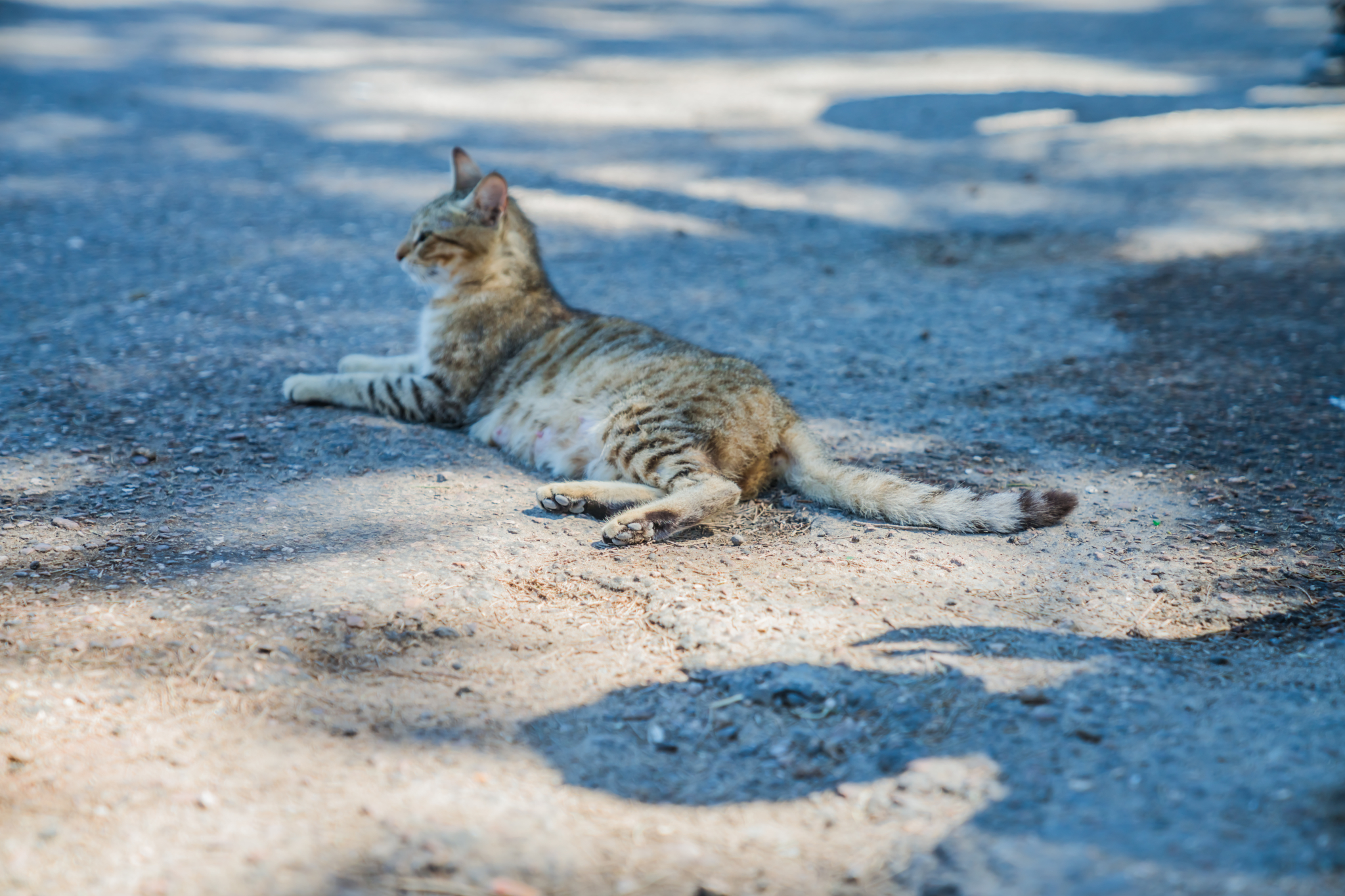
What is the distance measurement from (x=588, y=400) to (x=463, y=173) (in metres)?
1.77

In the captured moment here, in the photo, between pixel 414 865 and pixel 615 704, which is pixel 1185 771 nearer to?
pixel 615 704

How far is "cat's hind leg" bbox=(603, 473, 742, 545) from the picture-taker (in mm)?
3684

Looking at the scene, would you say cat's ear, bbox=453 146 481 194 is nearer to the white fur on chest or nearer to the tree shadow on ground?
the white fur on chest

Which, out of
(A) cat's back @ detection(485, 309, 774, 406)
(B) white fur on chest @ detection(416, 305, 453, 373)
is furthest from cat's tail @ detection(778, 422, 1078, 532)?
(B) white fur on chest @ detection(416, 305, 453, 373)

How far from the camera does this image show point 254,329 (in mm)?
5707

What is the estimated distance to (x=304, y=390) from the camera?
4758 mm

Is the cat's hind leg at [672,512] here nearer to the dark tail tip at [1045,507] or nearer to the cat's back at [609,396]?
the cat's back at [609,396]

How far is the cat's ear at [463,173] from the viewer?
213 inches

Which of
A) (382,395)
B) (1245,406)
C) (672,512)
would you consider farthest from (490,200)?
(1245,406)

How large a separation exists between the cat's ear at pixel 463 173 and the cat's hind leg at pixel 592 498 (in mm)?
2197

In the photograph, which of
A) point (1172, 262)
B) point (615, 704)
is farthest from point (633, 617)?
point (1172, 262)

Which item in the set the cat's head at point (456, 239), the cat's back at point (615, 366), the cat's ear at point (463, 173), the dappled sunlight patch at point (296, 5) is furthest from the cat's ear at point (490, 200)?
the dappled sunlight patch at point (296, 5)

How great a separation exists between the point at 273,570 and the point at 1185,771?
8.98 feet

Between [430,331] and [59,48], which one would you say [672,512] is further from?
[59,48]
